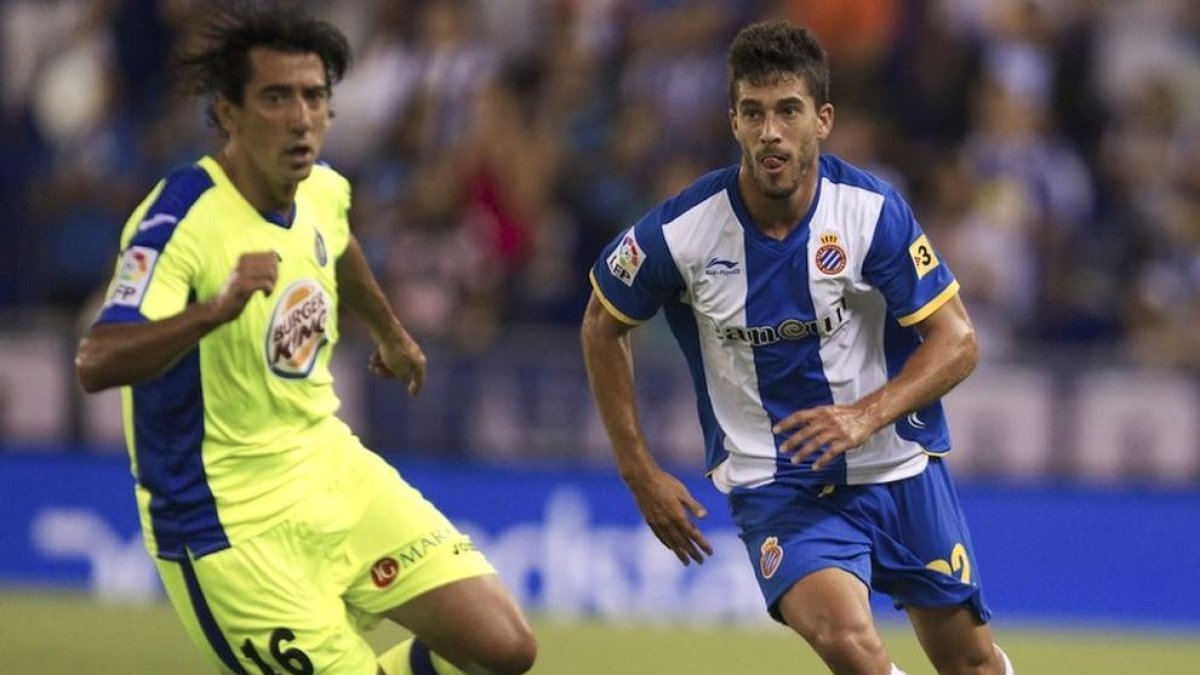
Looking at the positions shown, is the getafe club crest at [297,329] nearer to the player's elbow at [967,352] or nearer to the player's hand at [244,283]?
the player's hand at [244,283]

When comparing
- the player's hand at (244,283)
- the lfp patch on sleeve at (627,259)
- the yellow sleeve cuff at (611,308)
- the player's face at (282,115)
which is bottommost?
the yellow sleeve cuff at (611,308)

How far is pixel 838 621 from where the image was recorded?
650 cm

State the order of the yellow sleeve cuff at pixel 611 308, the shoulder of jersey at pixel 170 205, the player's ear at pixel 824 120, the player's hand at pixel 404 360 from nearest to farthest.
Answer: the shoulder of jersey at pixel 170 205
the player's ear at pixel 824 120
the yellow sleeve cuff at pixel 611 308
the player's hand at pixel 404 360

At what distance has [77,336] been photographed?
40.9 ft

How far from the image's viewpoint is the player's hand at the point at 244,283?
5969mm

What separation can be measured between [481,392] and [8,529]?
2.78 m

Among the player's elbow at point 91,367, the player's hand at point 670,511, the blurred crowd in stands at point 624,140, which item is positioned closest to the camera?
the player's elbow at point 91,367

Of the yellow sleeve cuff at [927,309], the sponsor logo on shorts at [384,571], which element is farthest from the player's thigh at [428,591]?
the yellow sleeve cuff at [927,309]

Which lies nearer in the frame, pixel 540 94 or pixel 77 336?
pixel 77 336

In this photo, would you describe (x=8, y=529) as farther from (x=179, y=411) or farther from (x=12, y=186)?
(x=179, y=411)

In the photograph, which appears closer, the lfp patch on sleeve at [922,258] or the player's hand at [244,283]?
the player's hand at [244,283]

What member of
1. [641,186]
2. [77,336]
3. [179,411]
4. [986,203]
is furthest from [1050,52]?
[179,411]

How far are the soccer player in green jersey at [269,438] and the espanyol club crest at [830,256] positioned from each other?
55.6 inches

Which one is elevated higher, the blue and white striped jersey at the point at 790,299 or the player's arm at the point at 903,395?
the blue and white striped jersey at the point at 790,299
